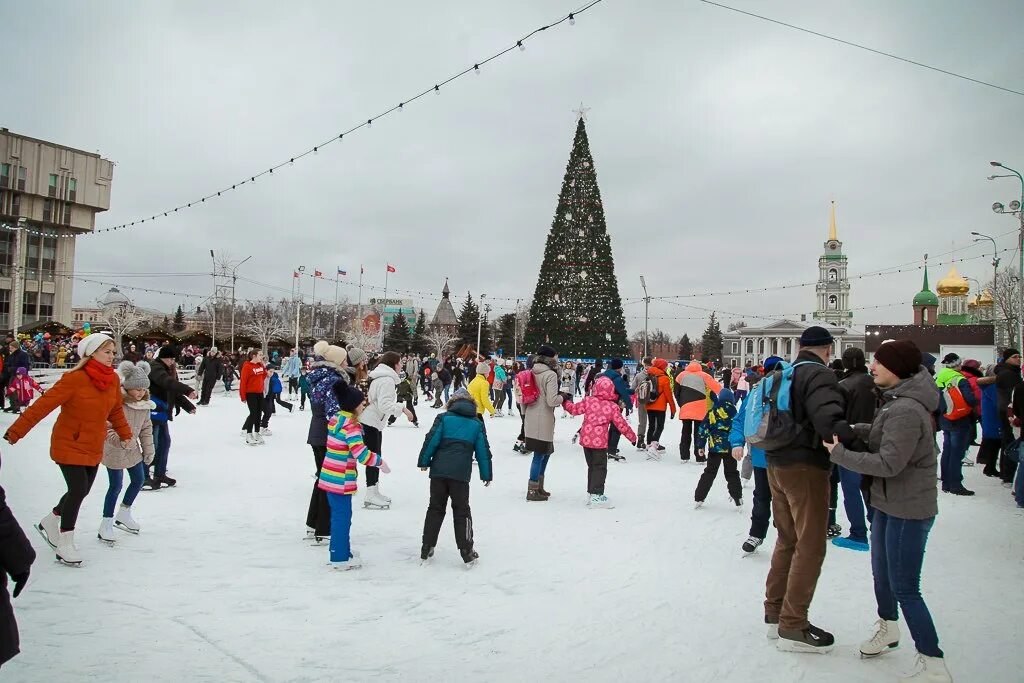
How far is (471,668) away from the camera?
136 inches

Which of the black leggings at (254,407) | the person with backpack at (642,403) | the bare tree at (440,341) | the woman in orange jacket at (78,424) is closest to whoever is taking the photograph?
the woman in orange jacket at (78,424)

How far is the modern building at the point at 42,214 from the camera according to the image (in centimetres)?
2905

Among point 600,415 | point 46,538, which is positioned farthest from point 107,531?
point 600,415

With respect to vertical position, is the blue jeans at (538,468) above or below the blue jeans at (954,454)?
below

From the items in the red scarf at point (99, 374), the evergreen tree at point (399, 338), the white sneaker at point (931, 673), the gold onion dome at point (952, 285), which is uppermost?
the gold onion dome at point (952, 285)

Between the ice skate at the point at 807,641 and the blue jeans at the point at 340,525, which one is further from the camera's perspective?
the blue jeans at the point at 340,525

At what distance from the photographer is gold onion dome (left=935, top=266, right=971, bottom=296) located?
7319cm

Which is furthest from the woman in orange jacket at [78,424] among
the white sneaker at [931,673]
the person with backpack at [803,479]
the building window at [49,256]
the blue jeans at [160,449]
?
the building window at [49,256]

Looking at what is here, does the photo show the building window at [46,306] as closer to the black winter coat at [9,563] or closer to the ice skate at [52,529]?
the ice skate at [52,529]

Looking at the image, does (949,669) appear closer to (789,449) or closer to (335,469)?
(789,449)

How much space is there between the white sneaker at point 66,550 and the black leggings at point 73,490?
2.0 inches

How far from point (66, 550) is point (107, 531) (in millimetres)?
623

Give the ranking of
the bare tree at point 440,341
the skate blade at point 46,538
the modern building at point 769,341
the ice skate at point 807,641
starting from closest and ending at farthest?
the ice skate at point 807,641
the skate blade at point 46,538
the bare tree at point 440,341
the modern building at point 769,341

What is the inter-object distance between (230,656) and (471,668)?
1.32 metres
